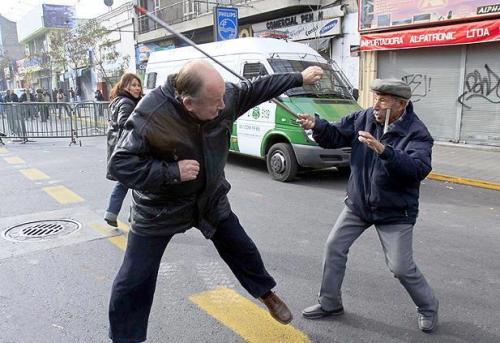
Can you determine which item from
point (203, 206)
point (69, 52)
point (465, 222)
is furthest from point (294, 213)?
point (69, 52)

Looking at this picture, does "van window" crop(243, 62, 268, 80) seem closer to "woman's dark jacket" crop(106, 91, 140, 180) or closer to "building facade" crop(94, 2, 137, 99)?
"woman's dark jacket" crop(106, 91, 140, 180)

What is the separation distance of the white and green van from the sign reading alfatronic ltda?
3.70 m

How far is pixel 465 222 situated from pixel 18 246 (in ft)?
17.0

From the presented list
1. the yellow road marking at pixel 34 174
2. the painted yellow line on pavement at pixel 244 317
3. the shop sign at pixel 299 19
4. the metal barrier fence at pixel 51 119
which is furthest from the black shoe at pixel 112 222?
the shop sign at pixel 299 19

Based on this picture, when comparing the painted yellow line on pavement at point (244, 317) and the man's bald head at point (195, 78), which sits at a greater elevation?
the man's bald head at point (195, 78)

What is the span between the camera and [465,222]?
5781 mm

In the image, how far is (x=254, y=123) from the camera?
8594mm

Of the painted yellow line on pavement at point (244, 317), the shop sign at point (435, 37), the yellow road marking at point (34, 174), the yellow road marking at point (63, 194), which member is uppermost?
the shop sign at point (435, 37)

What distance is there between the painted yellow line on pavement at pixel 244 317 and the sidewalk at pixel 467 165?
5.80m

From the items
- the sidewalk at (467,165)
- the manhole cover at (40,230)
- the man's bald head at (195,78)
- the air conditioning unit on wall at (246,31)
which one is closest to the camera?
the man's bald head at (195,78)

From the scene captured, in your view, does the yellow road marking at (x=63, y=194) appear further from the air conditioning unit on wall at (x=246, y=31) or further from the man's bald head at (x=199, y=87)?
the air conditioning unit on wall at (x=246, y=31)

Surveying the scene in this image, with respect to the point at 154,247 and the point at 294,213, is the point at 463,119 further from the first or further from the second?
the point at 154,247

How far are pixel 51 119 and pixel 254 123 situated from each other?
8.46 meters

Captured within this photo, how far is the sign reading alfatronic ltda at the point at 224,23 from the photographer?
42.0 feet
